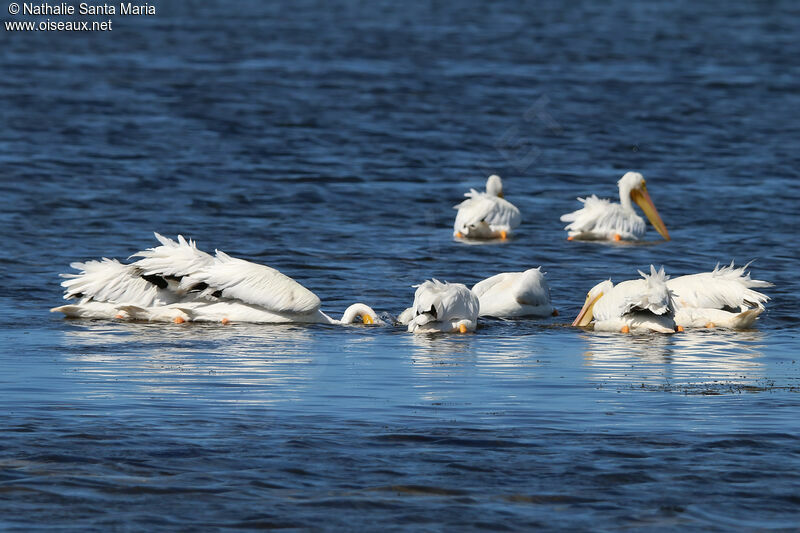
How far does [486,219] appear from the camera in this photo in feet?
58.6

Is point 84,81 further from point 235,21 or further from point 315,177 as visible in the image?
point 235,21

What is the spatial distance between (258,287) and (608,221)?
280 inches

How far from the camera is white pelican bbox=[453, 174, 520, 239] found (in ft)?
58.9

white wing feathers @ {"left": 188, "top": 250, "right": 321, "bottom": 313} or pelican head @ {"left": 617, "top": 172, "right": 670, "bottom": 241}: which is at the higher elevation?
pelican head @ {"left": 617, "top": 172, "right": 670, "bottom": 241}

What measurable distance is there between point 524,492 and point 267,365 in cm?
371

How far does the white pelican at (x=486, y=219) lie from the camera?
17953 mm

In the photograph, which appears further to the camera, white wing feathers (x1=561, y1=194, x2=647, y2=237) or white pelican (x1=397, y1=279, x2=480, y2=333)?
white wing feathers (x1=561, y1=194, x2=647, y2=237)

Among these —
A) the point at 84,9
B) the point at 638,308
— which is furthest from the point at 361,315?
the point at 84,9

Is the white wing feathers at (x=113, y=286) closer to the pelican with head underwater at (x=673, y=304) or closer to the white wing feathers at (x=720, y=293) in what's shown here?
the pelican with head underwater at (x=673, y=304)

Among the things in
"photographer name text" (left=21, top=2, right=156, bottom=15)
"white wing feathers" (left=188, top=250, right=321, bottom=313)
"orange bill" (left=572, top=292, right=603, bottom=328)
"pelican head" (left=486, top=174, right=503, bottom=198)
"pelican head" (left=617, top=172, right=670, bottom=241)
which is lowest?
"orange bill" (left=572, top=292, right=603, bottom=328)

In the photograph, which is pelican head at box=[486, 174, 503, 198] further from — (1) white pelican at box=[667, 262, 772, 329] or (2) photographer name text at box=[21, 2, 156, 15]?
(2) photographer name text at box=[21, 2, 156, 15]

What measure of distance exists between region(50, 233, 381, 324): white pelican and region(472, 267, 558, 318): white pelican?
1.31 meters

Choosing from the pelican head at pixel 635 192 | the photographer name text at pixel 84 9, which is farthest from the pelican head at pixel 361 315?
the photographer name text at pixel 84 9

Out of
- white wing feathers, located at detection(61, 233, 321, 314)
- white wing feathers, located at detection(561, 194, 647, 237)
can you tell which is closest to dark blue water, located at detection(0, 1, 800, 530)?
white wing feathers, located at detection(61, 233, 321, 314)
